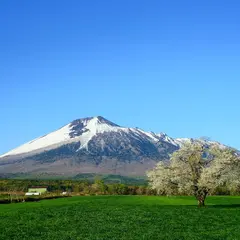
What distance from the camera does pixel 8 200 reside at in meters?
112

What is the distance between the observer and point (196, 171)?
253 ft

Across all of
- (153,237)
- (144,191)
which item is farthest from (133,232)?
(144,191)

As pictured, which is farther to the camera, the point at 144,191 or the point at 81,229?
the point at 144,191

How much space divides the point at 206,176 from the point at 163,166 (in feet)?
26.3

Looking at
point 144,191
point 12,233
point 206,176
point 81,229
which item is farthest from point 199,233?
point 144,191

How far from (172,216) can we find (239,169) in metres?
21.9

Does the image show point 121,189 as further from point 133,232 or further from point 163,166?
point 133,232

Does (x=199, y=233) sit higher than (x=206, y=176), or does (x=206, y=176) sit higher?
(x=206, y=176)

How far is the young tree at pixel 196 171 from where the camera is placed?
248 feet

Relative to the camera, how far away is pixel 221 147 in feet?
265

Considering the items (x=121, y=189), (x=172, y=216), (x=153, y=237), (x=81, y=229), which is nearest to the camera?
(x=153, y=237)

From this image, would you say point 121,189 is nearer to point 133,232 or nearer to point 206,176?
point 206,176

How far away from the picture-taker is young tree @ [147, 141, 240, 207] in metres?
75.5

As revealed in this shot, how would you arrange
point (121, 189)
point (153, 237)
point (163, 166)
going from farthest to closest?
1. point (121, 189)
2. point (163, 166)
3. point (153, 237)
